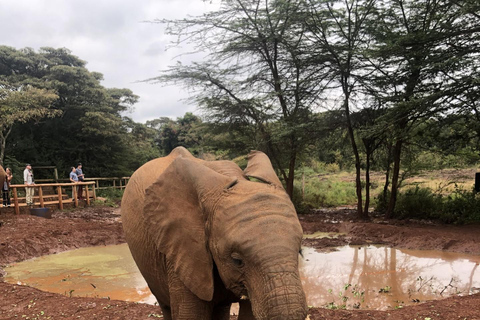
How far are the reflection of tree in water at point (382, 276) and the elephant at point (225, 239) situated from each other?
4178 mm

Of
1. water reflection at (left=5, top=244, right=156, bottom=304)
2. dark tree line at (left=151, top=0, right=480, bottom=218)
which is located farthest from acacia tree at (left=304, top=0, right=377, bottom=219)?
water reflection at (left=5, top=244, right=156, bottom=304)

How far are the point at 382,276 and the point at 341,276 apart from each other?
866mm

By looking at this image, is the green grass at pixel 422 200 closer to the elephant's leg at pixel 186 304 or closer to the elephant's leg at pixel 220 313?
the elephant's leg at pixel 220 313

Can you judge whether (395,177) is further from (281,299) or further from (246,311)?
(281,299)

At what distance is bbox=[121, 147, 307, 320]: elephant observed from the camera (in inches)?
70.7

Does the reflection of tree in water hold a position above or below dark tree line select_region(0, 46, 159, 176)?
below

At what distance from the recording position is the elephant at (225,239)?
180 cm

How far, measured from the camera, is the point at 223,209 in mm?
2113

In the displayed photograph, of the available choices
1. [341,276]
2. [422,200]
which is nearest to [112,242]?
[341,276]

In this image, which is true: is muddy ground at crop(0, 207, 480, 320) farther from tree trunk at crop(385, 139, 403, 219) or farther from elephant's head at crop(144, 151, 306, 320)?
elephant's head at crop(144, 151, 306, 320)

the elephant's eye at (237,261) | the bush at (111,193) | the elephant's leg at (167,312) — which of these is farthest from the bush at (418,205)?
the bush at (111,193)

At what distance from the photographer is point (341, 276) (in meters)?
7.78

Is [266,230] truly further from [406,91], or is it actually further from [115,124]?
[115,124]

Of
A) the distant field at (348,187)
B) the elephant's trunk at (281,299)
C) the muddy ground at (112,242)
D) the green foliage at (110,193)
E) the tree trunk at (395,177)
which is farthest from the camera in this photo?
the green foliage at (110,193)
